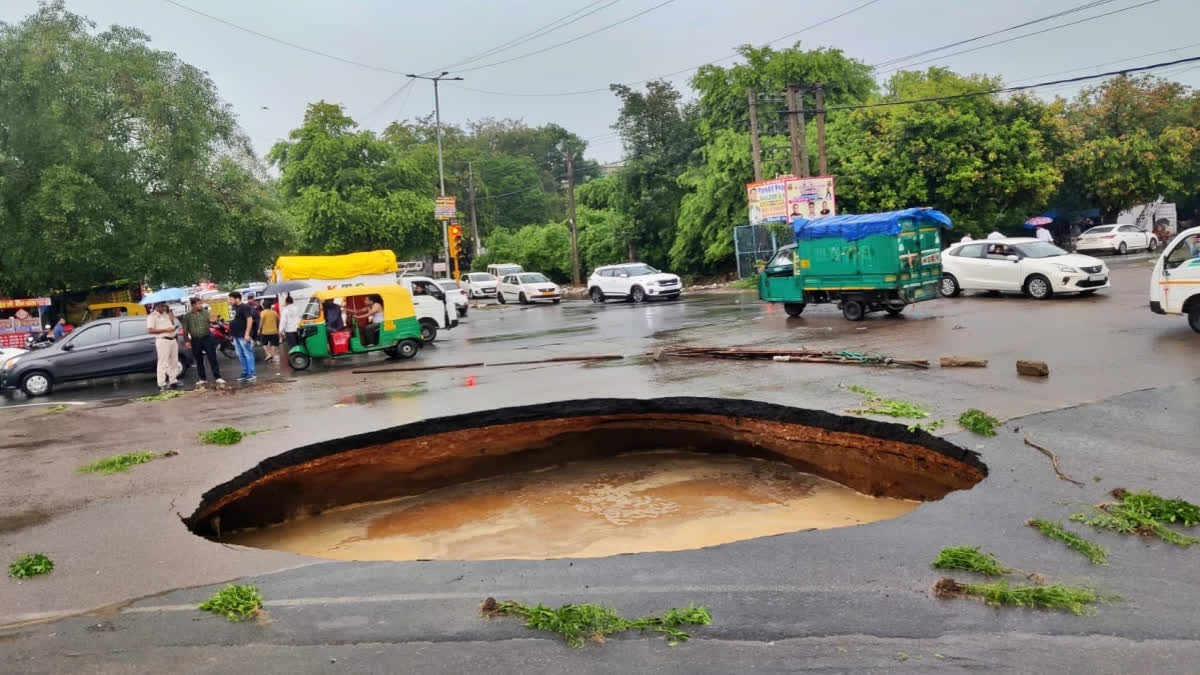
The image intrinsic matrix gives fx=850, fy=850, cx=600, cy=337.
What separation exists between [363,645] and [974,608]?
9.70 feet

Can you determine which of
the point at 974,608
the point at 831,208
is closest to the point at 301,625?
the point at 974,608

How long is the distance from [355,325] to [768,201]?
1827cm

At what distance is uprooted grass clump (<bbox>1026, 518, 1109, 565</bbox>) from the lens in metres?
4.69

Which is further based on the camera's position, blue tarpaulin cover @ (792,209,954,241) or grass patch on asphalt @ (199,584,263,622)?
blue tarpaulin cover @ (792,209,954,241)

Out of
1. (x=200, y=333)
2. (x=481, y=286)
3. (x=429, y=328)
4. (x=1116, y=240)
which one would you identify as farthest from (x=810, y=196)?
(x=200, y=333)

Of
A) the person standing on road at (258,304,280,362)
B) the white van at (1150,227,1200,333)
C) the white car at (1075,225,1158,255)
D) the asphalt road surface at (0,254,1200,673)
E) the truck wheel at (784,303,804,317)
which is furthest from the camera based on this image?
the white car at (1075,225,1158,255)

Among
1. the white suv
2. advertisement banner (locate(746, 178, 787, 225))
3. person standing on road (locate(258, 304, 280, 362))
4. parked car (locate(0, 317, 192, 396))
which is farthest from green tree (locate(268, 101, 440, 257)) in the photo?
parked car (locate(0, 317, 192, 396))

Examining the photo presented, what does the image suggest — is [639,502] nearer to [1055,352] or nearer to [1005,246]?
[1055,352]

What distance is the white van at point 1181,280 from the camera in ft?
40.5

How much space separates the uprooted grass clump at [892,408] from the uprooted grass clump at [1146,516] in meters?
2.94

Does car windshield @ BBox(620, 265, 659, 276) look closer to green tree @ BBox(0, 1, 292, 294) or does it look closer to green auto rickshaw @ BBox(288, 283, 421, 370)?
green tree @ BBox(0, 1, 292, 294)

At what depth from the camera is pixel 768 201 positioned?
31.0 meters

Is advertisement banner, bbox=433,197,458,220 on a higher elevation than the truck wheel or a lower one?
higher

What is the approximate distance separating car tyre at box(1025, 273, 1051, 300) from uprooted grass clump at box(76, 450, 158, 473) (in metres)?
18.0
